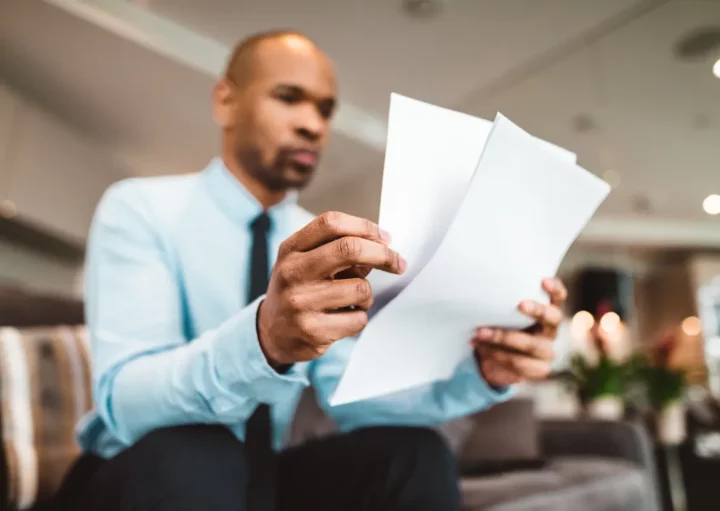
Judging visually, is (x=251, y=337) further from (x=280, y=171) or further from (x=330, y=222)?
(x=280, y=171)

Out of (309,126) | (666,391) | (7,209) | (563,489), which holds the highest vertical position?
(7,209)

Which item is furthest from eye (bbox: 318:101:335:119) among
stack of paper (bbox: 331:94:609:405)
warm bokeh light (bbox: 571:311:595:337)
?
warm bokeh light (bbox: 571:311:595:337)

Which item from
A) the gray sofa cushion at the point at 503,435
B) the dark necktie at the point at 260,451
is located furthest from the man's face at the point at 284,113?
the gray sofa cushion at the point at 503,435

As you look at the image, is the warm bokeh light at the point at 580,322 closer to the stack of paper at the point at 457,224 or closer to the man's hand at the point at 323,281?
the stack of paper at the point at 457,224

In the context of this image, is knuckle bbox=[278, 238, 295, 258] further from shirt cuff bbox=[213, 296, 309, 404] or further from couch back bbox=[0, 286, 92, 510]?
couch back bbox=[0, 286, 92, 510]

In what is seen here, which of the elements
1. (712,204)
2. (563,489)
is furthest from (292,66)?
(563,489)

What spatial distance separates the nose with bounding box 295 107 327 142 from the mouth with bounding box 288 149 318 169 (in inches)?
0.9

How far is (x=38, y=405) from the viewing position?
0.80 meters

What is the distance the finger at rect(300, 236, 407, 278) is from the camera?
1.15 ft

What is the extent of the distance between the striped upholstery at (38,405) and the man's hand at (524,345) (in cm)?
65

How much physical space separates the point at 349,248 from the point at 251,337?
0.13 metres

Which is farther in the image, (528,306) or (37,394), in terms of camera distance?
(37,394)

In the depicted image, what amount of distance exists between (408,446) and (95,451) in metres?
A: 0.35

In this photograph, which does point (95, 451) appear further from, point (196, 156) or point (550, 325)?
point (196, 156)
